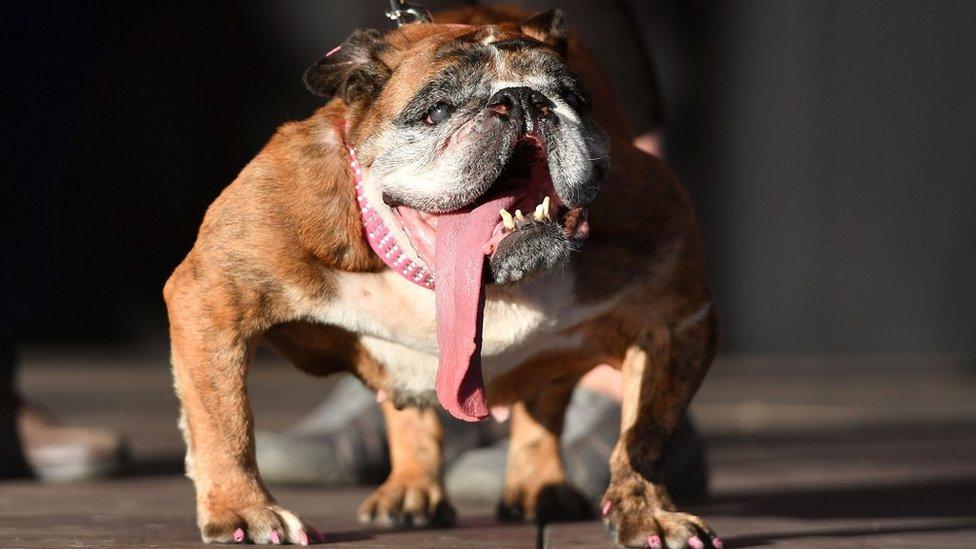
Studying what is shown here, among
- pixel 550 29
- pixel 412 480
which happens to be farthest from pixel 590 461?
pixel 550 29

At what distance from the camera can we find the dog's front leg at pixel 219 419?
304cm

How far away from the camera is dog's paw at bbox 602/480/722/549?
9.79ft

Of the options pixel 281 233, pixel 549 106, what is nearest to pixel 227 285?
pixel 281 233

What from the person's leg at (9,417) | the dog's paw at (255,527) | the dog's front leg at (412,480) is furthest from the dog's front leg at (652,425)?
the person's leg at (9,417)

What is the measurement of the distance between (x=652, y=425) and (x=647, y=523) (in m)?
0.28

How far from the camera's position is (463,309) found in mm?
2908

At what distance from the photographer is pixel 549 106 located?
9.67 feet

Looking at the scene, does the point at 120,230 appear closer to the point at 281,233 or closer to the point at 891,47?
the point at 891,47

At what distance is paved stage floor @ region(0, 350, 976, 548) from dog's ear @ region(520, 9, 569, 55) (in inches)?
41.6

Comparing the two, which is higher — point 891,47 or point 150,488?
point 891,47

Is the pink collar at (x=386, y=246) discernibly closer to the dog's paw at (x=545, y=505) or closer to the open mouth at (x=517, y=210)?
the open mouth at (x=517, y=210)

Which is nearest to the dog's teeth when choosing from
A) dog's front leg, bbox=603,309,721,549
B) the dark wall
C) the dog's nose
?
the dog's nose

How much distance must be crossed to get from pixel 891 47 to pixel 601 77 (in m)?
3.85

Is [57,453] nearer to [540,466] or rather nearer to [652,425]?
[540,466]
